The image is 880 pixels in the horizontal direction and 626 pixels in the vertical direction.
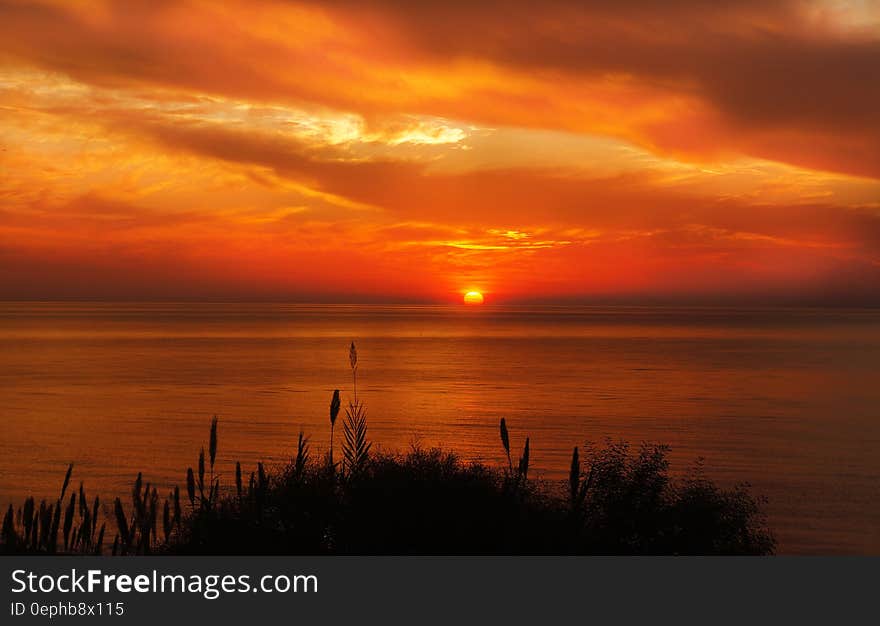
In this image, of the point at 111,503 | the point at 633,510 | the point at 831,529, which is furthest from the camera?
the point at 111,503

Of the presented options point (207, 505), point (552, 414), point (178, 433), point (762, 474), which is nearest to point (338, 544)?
point (207, 505)

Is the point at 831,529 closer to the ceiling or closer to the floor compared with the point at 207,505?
closer to the floor

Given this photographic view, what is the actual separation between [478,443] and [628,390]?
26524 mm

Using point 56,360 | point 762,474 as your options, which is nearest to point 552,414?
point 762,474

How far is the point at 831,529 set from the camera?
24.5 m

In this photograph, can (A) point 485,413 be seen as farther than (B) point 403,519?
Yes

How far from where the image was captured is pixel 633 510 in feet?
53.5

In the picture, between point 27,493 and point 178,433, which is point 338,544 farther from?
point 178,433

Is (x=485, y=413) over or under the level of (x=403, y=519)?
under

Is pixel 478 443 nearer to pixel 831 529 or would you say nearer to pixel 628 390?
pixel 831 529

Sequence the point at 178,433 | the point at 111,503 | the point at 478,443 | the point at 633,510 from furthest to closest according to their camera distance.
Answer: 1. the point at 178,433
2. the point at 478,443
3. the point at 111,503
4. the point at 633,510

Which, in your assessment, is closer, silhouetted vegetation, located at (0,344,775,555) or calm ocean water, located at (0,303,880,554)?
silhouetted vegetation, located at (0,344,775,555)

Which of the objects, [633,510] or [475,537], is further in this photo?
[633,510]

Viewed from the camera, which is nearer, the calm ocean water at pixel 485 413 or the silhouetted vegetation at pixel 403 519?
the silhouetted vegetation at pixel 403 519
